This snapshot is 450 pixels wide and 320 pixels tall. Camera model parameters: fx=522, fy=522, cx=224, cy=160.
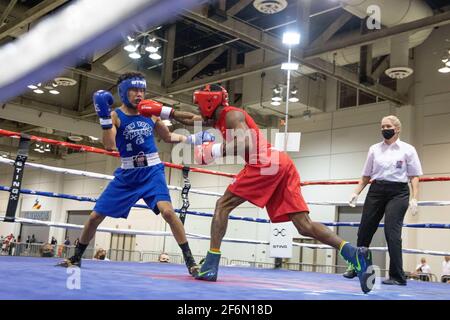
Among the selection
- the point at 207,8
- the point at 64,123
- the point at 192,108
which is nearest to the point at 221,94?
the point at 207,8

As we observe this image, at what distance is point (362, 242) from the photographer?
3719mm

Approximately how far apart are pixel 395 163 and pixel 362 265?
1.31 meters

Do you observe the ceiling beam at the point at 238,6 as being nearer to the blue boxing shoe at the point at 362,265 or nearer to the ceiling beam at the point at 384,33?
the ceiling beam at the point at 384,33

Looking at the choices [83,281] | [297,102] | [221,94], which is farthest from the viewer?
[297,102]

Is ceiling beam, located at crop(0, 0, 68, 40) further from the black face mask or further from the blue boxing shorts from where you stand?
the black face mask

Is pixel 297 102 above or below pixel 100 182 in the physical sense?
above

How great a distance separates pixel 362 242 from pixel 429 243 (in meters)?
8.60

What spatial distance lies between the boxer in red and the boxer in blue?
0.27 m

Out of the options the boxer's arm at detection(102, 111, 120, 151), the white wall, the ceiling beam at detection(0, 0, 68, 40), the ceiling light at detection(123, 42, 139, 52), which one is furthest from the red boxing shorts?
the white wall

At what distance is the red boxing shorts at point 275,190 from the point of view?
2.80 metres

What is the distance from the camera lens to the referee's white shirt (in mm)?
3660

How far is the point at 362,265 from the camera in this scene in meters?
2.57
